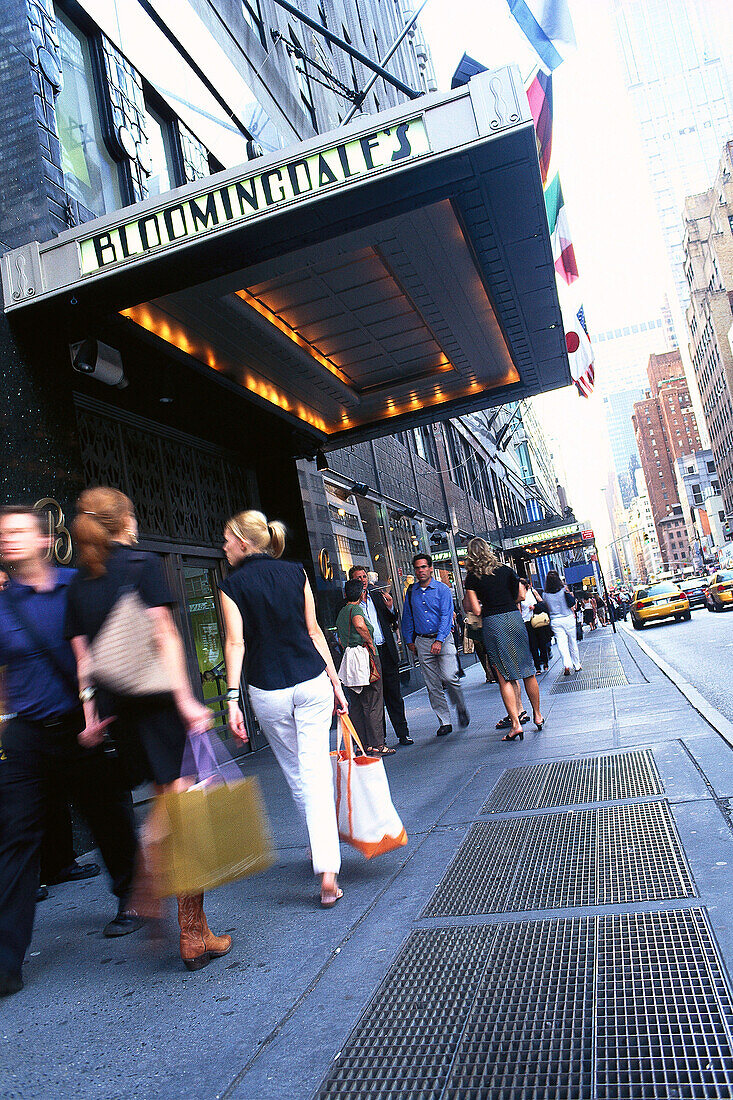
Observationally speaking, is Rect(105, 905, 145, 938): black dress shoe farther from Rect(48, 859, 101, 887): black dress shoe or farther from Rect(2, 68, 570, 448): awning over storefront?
Rect(2, 68, 570, 448): awning over storefront

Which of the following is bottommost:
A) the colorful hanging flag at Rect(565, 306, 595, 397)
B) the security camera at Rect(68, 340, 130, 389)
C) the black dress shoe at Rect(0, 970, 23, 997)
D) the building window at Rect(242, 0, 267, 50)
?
the black dress shoe at Rect(0, 970, 23, 997)

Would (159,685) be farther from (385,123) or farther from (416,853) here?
(385,123)

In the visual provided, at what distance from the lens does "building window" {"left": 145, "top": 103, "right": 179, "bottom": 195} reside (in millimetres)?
8945

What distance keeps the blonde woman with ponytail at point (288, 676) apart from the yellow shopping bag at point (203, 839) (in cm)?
52

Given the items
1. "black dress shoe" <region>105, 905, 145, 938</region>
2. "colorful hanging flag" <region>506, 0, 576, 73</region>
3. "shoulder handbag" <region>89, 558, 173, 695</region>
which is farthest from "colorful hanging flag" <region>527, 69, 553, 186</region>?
"black dress shoe" <region>105, 905, 145, 938</region>

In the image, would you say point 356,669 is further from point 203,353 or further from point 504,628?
point 203,353

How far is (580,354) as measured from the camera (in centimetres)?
1062

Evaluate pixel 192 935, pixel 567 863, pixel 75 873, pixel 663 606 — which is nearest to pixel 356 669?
pixel 75 873

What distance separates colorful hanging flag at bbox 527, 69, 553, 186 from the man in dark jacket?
428 cm

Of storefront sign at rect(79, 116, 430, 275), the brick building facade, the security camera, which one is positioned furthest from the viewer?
the brick building facade

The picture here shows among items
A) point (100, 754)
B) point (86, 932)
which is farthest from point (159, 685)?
point (86, 932)

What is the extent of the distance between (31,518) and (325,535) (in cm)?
942

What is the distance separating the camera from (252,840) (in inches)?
131

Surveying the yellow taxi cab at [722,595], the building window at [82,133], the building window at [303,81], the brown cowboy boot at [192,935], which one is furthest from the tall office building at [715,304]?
the brown cowboy boot at [192,935]
